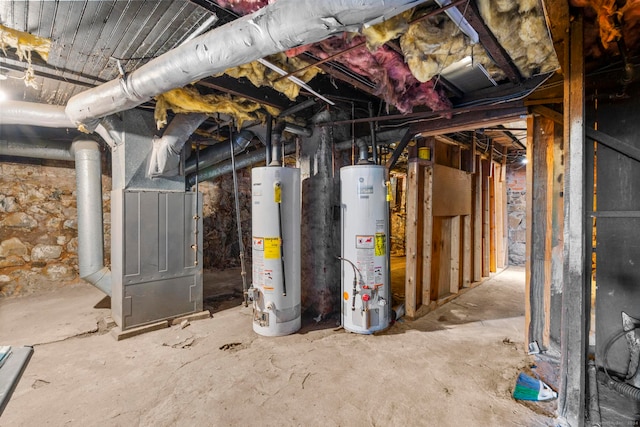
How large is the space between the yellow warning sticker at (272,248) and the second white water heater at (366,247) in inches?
24.9

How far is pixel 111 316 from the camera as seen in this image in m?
3.04

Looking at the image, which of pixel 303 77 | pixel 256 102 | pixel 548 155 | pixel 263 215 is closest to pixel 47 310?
pixel 263 215

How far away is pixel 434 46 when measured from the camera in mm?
1581

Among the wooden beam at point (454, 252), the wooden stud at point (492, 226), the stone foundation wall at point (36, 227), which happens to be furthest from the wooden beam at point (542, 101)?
the stone foundation wall at point (36, 227)

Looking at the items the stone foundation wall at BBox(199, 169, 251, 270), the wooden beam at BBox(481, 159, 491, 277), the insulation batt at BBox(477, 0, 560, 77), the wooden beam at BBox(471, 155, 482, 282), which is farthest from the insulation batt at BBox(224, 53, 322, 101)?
the wooden beam at BBox(481, 159, 491, 277)

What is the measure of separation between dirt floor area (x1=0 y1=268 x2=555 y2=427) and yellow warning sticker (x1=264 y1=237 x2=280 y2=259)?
74 centimetres

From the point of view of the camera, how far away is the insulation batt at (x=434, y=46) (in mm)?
1520

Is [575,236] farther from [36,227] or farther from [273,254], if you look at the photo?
[36,227]

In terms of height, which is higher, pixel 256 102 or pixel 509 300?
pixel 256 102

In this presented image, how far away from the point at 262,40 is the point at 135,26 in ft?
2.91

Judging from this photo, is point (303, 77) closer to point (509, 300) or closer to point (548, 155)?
point (548, 155)

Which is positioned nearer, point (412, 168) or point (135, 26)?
point (135, 26)

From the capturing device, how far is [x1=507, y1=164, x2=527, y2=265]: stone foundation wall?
569 cm

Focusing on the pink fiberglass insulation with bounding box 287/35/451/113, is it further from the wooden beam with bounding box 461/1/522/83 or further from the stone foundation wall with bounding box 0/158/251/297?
the stone foundation wall with bounding box 0/158/251/297
